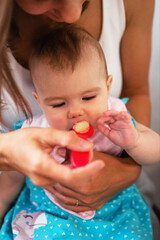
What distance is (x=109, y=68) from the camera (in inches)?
45.5

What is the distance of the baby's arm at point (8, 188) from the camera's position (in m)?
1.06

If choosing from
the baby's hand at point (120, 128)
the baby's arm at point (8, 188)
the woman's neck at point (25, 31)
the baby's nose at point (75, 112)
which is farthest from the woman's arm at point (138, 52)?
the baby's arm at point (8, 188)

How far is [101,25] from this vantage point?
1121mm

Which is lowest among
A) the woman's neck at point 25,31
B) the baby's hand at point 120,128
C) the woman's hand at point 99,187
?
the woman's hand at point 99,187

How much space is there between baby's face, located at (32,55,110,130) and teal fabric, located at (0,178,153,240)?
0.35 m

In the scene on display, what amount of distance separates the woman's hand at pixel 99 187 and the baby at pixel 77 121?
40mm

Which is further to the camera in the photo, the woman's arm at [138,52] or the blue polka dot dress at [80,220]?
the woman's arm at [138,52]

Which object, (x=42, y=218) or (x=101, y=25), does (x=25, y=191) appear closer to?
(x=42, y=218)

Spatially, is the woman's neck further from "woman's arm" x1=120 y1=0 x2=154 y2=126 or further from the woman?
"woman's arm" x1=120 y1=0 x2=154 y2=126

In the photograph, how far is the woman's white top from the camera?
3.44ft

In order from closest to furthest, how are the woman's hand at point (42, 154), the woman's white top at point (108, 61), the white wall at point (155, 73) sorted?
1. the woman's hand at point (42, 154)
2. the woman's white top at point (108, 61)
3. the white wall at point (155, 73)

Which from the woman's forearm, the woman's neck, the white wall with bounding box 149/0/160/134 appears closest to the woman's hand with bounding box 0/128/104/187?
the woman's neck

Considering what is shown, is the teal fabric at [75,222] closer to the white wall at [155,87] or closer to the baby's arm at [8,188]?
the baby's arm at [8,188]

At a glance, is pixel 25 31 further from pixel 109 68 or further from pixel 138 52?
pixel 138 52
